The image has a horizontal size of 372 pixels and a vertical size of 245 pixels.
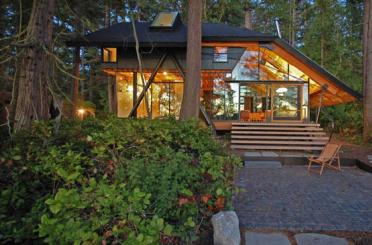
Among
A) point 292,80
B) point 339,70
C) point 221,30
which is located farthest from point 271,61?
point 339,70

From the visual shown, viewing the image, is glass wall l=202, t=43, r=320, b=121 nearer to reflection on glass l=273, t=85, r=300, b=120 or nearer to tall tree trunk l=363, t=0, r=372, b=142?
reflection on glass l=273, t=85, r=300, b=120

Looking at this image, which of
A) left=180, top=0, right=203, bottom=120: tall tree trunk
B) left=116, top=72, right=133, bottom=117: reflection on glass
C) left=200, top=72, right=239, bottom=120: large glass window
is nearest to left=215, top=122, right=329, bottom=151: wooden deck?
left=180, top=0, right=203, bottom=120: tall tree trunk

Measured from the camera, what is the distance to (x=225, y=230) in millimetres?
2771

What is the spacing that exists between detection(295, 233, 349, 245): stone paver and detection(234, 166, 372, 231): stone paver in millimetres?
181

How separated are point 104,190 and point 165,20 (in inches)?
489

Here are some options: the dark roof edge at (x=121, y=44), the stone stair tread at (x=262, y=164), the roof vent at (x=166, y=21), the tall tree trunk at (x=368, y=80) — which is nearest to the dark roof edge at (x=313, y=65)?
the tall tree trunk at (x=368, y=80)

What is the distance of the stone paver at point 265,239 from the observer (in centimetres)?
296

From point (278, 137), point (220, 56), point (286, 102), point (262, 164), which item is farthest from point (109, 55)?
point (286, 102)

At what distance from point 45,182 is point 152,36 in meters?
10.00

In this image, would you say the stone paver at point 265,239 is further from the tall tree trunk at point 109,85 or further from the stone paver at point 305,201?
the tall tree trunk at point 109,85

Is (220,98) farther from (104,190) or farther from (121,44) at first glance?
(104,190)

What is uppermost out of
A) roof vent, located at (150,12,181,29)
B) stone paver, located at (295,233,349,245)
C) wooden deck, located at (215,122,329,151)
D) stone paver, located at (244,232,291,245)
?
roof vent, located at (150,12,181,29)

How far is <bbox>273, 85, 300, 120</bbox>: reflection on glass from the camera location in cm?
1438

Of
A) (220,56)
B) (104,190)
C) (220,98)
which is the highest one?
(220,56)
